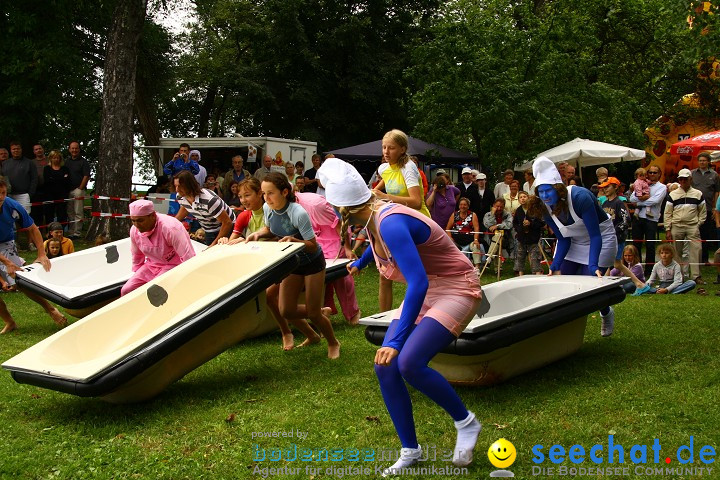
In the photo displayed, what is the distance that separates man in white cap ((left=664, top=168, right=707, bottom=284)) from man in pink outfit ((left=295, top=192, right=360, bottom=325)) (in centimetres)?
622

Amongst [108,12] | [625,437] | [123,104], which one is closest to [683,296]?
[625,437]

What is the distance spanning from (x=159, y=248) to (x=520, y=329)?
360cm

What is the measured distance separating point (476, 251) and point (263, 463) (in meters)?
8.94

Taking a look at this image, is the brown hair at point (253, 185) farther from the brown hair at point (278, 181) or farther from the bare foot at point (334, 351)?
the bare foot at point (334, 351)

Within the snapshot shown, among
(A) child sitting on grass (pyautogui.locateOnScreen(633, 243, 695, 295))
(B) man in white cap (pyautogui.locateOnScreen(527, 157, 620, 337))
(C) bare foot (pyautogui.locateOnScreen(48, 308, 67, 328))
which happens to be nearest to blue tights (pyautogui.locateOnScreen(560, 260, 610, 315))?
(B) man in white cap (pyautogui.locateOnScreen(527, 157, 620, 337))

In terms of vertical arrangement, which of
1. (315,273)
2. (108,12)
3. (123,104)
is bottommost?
(315,273)

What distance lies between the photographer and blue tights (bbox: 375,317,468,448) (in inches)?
167

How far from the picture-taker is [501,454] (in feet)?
14.7

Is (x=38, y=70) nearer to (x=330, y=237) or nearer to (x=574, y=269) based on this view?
(x=330, y=237)

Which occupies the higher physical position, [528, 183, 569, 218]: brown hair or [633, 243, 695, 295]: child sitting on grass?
[528, 183, 569, 218]: brown hair

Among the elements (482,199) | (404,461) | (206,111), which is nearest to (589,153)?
(482,199)

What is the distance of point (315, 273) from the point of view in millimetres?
7125

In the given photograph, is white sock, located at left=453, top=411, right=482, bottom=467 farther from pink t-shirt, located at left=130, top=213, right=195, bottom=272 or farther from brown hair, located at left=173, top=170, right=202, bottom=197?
brown hair, located at left=173, top=170, right=202, bottom=197

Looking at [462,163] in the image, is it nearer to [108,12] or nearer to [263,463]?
[108,12]
